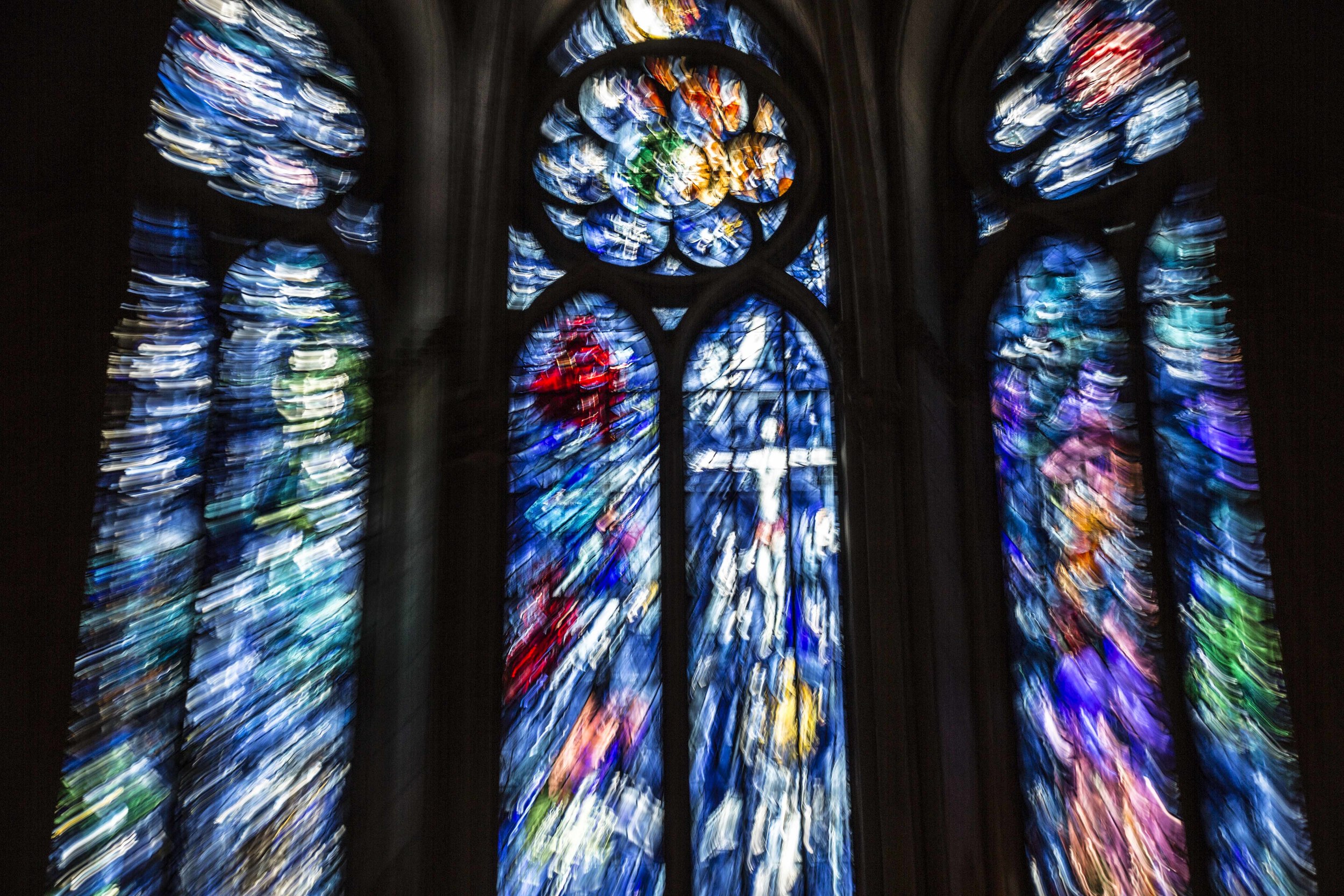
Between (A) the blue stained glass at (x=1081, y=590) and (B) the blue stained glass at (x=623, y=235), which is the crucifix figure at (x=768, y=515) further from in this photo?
(B) the blue stained glass at (x=623, y=235)

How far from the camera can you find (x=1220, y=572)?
4418 mm

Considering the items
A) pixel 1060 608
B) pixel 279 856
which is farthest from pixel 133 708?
pixel 1060 608

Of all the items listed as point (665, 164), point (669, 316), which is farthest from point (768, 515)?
point (665, 164)

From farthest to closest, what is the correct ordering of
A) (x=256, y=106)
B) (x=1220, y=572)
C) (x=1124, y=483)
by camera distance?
(x=256, y=106) < (x=1124, y=483) < (x=1220, y=572)

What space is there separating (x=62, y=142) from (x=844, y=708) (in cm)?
442

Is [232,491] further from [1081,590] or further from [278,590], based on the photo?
[1081,590]

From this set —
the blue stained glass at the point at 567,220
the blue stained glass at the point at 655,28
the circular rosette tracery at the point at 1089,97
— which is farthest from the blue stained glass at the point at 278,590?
the circular rosette tracery at the point at 1089,97

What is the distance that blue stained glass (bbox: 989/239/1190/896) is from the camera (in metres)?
4.80

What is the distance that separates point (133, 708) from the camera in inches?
177

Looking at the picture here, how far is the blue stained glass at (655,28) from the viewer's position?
6.87 meters

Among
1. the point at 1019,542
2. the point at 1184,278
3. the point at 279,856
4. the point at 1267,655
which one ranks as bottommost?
the point at 279,856

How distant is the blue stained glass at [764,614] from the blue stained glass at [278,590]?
184 cm

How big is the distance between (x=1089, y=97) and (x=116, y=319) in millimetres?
4692

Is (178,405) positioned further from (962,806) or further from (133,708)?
(962,806)
